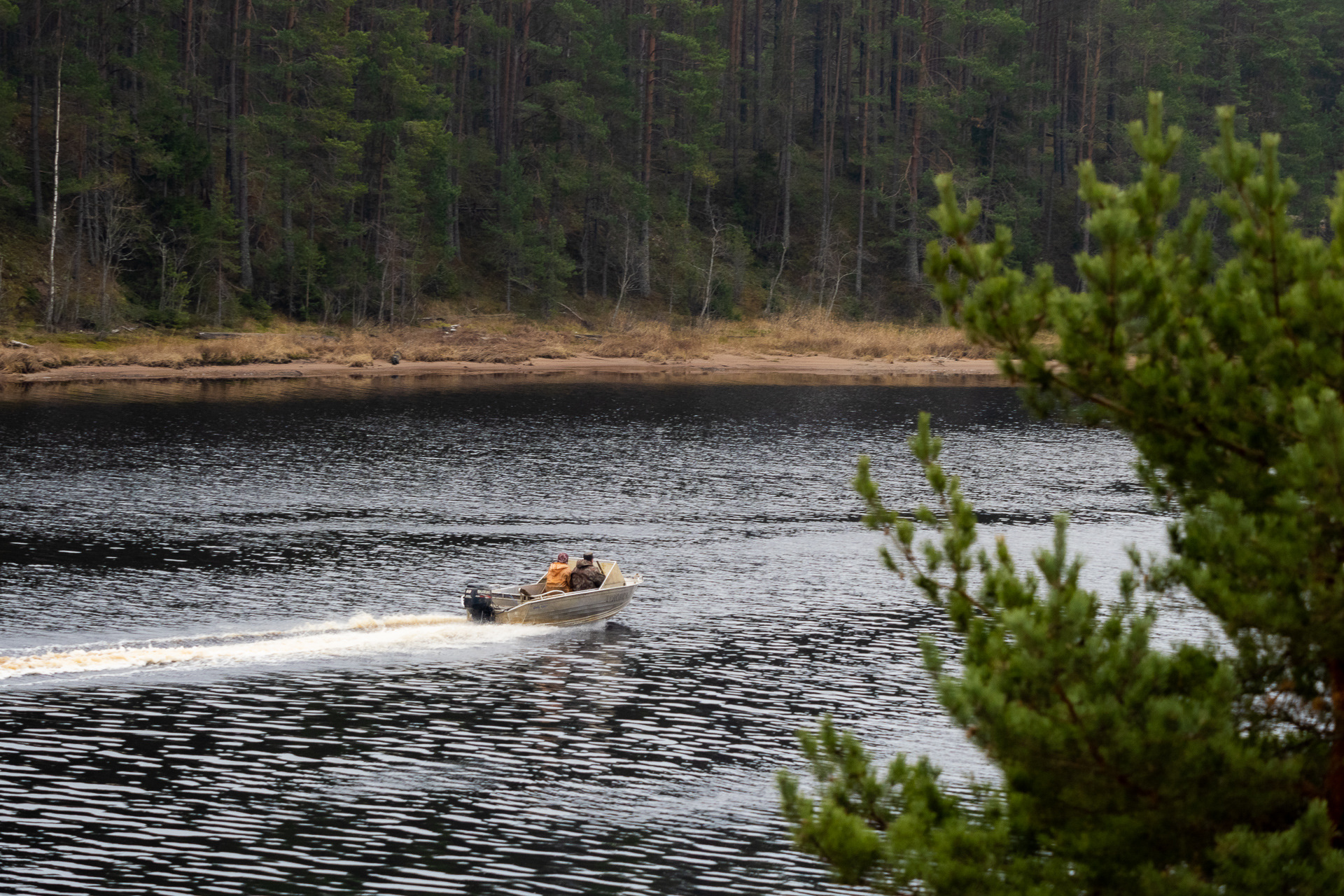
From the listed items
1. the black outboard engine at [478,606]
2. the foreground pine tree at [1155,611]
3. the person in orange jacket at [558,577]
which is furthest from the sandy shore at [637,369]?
the foreground pine tree at [1155,611]

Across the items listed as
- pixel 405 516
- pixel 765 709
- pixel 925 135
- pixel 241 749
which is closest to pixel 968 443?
pixel 405 516

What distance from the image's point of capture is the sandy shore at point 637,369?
70750mm

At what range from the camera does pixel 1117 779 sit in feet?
27.5

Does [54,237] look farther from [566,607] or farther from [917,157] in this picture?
[917,157]

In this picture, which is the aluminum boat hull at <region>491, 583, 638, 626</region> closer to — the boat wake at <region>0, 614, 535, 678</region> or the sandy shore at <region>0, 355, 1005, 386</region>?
the boat wake at <region>0, 614, 535, 678</region>

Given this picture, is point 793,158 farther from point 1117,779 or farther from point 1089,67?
point 1117,779

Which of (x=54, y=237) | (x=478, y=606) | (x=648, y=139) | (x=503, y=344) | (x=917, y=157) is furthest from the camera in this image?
(x=917, y=157)

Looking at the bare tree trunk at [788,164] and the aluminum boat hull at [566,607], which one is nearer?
the aluminum boat hull at [566,607]

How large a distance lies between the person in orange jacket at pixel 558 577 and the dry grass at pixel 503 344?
44.5 m

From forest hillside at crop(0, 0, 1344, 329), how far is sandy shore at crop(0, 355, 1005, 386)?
4.81 m

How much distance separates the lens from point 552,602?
29.4 meters

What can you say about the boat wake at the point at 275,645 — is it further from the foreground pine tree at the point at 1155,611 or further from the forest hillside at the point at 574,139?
the forest hillside at the point at 574,139

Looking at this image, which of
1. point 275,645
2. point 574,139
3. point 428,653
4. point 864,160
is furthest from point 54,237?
point 864,160

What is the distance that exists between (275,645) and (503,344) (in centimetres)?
5723
